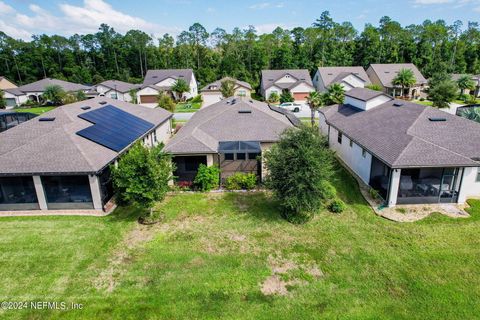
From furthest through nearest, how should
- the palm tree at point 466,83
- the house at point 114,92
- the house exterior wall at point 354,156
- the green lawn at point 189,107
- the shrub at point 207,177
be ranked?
1. the house at point 114,92
2. the palm tree at point 466,83
3. the green lawn at point 189,107
4. the house exterior wall at point 354,156
5. the shrub at point 207,177

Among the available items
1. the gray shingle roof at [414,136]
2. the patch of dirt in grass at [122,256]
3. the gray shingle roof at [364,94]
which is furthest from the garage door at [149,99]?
the patch of dirt in grass at [122,256]

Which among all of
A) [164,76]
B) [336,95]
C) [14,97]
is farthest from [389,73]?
[14,97]

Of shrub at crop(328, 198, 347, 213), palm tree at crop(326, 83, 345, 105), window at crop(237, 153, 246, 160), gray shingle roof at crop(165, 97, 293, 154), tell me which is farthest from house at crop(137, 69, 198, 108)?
shrub at crop(328, 198, 347, 213)

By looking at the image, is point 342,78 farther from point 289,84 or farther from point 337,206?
point 337,206

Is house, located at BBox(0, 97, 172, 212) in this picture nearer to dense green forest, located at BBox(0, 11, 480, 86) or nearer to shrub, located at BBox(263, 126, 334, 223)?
shrub, located at BBox(263, 126, 334, 223)

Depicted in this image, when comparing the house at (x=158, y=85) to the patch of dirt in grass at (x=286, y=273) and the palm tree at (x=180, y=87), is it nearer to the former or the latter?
the palm tree at (x=180, y=87)

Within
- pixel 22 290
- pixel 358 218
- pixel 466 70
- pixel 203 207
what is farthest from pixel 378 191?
pixel 466 70
